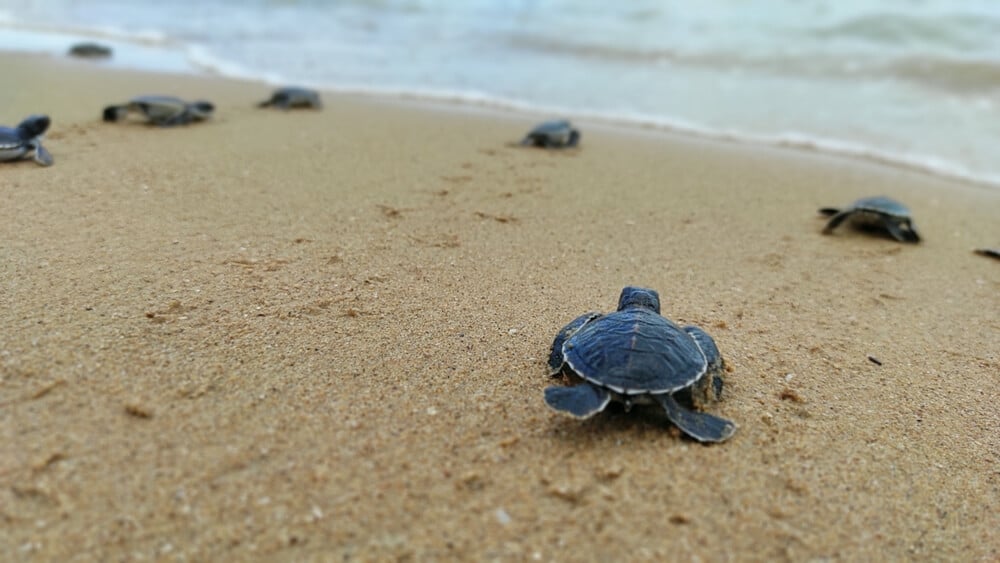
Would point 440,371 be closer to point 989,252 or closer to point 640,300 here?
point 640,300

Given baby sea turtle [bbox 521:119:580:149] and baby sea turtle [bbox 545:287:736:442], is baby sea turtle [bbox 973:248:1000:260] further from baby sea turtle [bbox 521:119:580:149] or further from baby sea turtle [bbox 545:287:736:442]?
baby sea turtle [bbox 521:119:580:149]

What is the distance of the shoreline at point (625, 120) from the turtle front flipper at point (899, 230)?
6.60ft

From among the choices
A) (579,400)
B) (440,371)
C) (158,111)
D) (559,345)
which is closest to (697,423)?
(579,400)

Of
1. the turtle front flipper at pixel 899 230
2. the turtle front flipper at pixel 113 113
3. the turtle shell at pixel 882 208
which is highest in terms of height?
the turtle shell at pixel 882 208

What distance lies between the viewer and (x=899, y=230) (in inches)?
161

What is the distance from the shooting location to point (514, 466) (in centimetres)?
178

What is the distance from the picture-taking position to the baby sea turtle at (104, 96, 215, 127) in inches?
→ 202

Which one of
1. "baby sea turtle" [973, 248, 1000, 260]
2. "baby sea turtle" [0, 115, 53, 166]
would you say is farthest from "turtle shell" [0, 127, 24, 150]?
"baby sea turtle" [973, 248, 1000, 260]

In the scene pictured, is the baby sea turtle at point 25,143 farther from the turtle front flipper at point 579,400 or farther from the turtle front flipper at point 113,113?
the turtle front flipper at point 579,400

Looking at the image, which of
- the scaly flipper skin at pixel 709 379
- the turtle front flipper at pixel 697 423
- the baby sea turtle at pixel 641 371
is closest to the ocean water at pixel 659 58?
the scaly flipper skin at pixel 709 379

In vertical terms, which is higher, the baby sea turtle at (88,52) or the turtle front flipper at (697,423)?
the baby sea turtle at (88,52)

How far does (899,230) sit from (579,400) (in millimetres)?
3424

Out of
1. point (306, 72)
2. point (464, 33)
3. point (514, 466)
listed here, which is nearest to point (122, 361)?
point (514, 466)

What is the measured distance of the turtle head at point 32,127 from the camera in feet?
12.6
